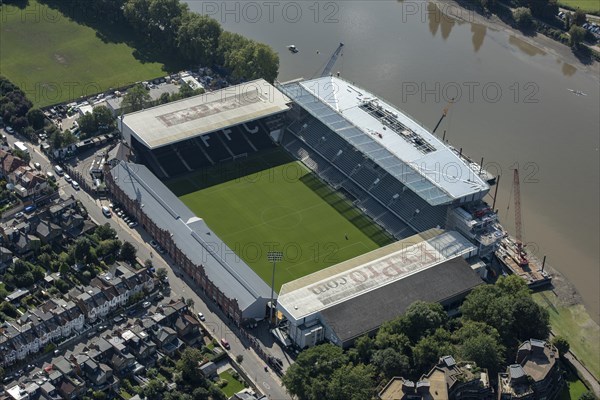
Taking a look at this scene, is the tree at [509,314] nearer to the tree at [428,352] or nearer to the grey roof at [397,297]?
the grey roof at [397,297]

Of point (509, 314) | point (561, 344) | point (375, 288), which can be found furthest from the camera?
Answer: point (375, 288)

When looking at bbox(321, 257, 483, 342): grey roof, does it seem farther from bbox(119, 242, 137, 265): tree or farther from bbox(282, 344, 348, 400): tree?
bbox(119, 242, 137, 265): tree

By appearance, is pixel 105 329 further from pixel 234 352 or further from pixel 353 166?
pixel 353 166

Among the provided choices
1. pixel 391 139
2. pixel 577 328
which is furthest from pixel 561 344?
pixel 391 139

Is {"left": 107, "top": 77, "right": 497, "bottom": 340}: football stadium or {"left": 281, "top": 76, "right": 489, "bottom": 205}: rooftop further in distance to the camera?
{"left": 281, "top": 76, "right": 489, "bottom": 205}: rooftop

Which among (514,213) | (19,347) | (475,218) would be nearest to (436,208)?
(475,218)

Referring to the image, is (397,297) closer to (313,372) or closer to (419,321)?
(419,321)

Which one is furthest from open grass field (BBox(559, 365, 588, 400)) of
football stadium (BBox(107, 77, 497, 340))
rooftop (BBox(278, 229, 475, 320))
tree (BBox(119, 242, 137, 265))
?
tree (BBox(119, 242, 137, 265))
